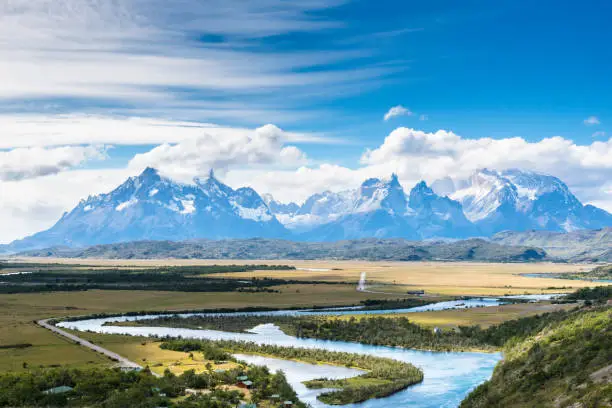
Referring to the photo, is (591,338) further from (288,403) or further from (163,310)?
(163,310)

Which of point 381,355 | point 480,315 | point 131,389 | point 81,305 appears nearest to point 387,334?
point 381,355

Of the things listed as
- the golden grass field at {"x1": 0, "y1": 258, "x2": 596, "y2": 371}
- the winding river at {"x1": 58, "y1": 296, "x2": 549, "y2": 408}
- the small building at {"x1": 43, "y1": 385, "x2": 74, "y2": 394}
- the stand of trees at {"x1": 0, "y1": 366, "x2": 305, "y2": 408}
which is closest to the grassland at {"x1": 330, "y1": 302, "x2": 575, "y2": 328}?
the golden grass field at {"x1": 0, "y1": 258, "x2": 596, "y2": 371}

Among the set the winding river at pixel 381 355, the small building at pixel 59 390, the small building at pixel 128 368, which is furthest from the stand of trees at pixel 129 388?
the winding river at pixel 381 355

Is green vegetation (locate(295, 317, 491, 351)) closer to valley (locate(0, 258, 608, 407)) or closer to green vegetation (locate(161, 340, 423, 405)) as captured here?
valley (locate(0, 258, 608, 407))

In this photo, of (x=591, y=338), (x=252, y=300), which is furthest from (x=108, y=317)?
(x=591, y=338)

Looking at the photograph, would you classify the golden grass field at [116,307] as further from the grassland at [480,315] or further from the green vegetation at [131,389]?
the green vegetation at [131,389]

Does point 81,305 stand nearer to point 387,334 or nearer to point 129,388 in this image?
point 387,334
